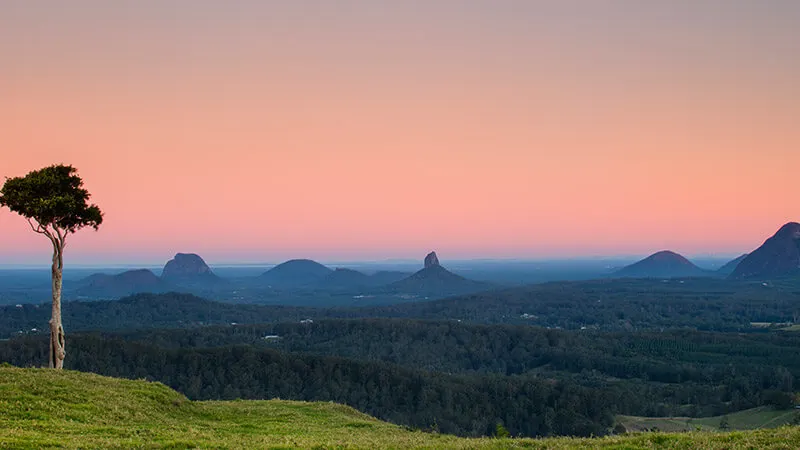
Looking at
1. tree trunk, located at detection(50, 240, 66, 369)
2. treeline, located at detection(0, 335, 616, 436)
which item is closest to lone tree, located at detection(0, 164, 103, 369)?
tree trunk, located at detection(50, 240, 66, 369)

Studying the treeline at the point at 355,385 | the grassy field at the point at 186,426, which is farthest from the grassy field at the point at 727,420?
the grassy field at the point at 186,426

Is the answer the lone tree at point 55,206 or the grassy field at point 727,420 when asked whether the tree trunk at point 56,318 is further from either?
the grassy field at point 727,420

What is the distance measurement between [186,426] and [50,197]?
737 inches

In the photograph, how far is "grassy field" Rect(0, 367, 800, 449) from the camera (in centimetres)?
1881

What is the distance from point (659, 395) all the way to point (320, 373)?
9179 cm

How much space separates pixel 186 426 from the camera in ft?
87.6

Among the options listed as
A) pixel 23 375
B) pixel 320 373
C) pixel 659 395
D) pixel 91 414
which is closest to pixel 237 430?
pixel 91 414

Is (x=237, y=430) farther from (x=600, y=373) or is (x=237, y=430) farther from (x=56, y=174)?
(x=600, y=373)

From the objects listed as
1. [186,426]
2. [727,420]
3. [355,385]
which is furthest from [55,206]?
[727,420]

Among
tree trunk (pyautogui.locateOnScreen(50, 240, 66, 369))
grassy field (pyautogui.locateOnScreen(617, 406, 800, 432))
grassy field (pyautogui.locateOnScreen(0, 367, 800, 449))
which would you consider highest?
tree trunk (pyautogui.locateOnScreen(50, 240, 66, 369))

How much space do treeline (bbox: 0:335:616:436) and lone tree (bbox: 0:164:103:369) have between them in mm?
95829

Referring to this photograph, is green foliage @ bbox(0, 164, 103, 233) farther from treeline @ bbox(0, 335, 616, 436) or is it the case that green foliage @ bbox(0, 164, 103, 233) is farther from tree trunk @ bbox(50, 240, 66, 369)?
treeline @ bbox(0, 335, 616, 436)

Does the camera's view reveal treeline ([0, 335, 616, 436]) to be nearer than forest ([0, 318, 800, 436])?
No

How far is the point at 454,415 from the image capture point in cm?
13050
